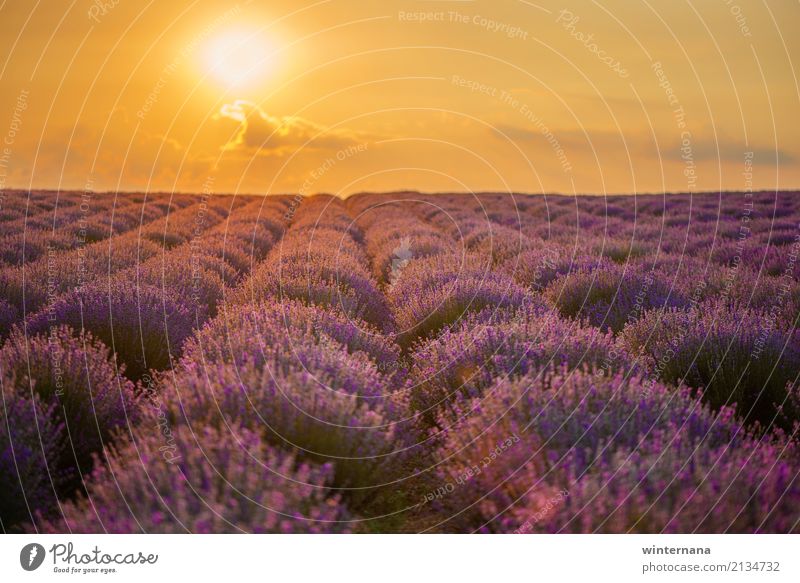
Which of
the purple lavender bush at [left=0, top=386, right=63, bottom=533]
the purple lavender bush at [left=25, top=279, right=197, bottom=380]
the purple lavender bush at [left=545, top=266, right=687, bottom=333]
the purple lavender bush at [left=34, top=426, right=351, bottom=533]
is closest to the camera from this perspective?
the purple lavender bush at [left=34, top=426, right=351, bottom=533]

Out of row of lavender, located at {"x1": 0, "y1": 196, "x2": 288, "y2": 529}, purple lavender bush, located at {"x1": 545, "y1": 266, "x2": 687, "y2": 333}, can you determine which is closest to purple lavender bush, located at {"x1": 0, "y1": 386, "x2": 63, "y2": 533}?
row of lavender, located at {"x1": 0, "y1": 196, "x2": 288, "y2": 529}

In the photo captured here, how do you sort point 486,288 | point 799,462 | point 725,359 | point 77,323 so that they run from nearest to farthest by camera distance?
point 799,462
point 725,359
point 77,323
point 486,288

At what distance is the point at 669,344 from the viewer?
13.8 feet

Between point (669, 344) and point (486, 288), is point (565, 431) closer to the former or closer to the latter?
point (669, 344)

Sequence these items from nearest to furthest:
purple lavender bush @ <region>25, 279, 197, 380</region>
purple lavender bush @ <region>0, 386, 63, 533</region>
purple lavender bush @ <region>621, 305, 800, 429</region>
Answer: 1. purple lavender bush @ <region>0, 386, 63, 533</region>
2. purple lavender bush @ <region>621, 305, 800, 429</region>
3. purple lavender bush @ <region>25, 279, 197, 380</region>

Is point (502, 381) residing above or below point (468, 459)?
above

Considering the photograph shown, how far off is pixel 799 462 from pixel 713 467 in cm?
85

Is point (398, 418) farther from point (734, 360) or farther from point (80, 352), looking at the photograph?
point (734, 360)

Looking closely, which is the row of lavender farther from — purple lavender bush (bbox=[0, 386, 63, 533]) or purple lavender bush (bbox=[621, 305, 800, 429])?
purple lavender bush (bbox=[621, 305, 800, 429])

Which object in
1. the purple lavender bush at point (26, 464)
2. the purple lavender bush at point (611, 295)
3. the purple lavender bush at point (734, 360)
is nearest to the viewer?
the purple lavender bush at point (26, 464)

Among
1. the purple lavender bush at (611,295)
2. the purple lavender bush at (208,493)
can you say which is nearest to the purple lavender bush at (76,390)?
the purple lavender bush at (208,493)

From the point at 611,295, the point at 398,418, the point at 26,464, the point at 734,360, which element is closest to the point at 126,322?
the point at 26,464

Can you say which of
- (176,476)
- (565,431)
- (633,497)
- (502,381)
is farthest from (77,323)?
(633,497)

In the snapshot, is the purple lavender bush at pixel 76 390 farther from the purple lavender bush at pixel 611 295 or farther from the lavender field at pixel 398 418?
the purple lavender bush at pixel 611 295
